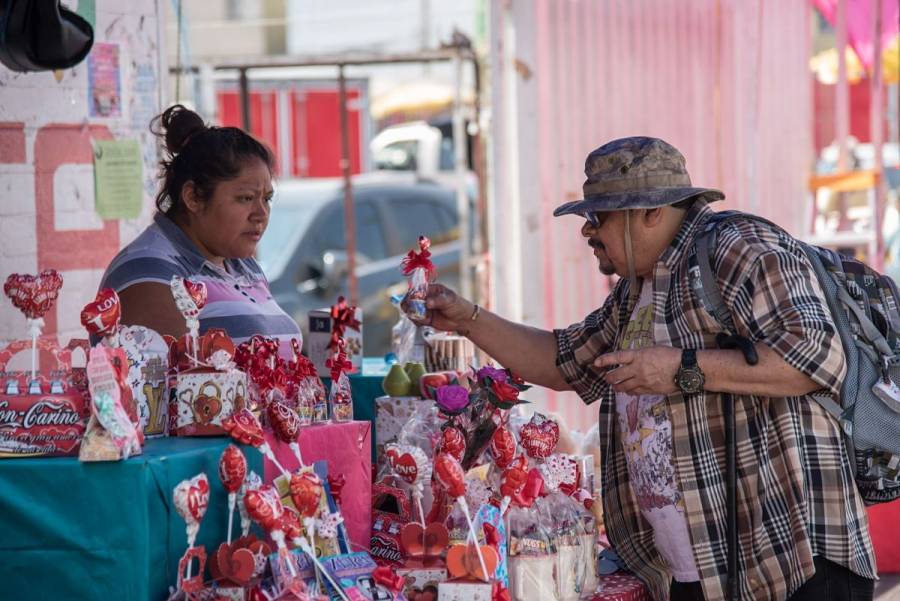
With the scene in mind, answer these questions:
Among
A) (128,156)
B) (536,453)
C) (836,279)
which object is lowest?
(536,453)

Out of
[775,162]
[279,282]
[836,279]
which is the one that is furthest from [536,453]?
[279,282]

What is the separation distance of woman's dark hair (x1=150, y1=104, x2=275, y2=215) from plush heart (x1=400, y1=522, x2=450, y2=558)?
1340 mm

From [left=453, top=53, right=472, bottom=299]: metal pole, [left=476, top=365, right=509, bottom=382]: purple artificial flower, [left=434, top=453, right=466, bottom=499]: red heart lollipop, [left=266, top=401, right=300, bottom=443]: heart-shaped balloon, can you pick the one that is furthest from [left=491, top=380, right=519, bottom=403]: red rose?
[left=453, top=53, right=472, bottom=299]: metal pole

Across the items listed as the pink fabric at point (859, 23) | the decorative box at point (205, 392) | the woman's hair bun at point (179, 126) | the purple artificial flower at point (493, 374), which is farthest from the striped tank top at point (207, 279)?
the pink fabric at point (859, 23)

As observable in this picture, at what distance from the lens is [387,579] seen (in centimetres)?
235

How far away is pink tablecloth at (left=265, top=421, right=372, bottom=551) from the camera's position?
2.55m

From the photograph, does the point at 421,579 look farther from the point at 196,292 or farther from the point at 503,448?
the point at 196,292

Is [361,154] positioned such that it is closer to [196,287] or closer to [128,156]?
[128,156]

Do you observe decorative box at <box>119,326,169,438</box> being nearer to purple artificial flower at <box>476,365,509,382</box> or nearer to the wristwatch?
purple artificial flower at <box>476,365,509,382</box>

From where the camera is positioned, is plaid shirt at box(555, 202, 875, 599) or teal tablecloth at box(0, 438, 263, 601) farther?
plaid shirt at box(555, 202, 875, 599)

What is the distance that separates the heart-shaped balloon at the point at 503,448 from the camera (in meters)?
2.70

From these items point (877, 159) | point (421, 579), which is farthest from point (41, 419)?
point (877, 159)

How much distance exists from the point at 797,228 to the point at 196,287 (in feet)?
16.8

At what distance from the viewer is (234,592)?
89.2 inches
